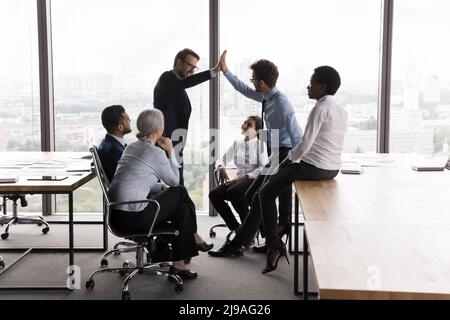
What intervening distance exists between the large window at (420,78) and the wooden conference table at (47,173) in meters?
3.40

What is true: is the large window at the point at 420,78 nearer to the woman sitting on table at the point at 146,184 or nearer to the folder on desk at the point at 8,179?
the woman sitting on table at the point at 146,184

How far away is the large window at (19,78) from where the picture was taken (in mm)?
6273

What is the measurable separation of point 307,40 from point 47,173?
3.29 m

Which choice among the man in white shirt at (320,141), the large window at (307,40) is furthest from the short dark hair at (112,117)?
the large window at (307,40)

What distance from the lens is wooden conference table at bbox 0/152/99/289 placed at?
147 inches

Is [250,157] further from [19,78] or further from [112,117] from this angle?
[19,78]

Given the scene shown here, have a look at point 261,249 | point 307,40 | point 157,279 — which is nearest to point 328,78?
point 261,249

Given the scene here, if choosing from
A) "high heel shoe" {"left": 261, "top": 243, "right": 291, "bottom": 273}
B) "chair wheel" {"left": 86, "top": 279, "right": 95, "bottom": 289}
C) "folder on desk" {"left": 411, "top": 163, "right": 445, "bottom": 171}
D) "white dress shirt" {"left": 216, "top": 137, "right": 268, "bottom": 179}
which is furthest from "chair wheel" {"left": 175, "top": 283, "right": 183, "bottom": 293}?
"folder on desk" {"left": 411, "top": 163, "right": 445, "bottom": 171}

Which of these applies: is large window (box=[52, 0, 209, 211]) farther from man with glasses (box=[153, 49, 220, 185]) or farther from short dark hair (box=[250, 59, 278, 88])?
short dark hair (box=[250, 59, 278, 88])

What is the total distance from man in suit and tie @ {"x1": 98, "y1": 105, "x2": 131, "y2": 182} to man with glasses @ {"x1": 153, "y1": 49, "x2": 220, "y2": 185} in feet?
2.78
